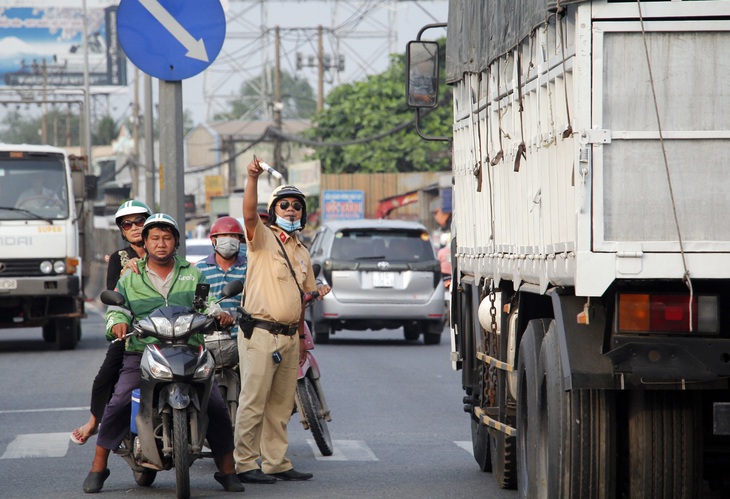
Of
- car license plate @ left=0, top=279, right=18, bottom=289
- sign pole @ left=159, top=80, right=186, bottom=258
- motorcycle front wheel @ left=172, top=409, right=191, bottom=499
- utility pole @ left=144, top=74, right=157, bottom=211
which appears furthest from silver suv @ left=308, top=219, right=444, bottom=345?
motorcycle front wheel @ left=172, top=409, right=191, bottom=499

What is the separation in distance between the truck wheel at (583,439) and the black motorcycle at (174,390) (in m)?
2.39

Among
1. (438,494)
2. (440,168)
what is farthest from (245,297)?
(440,168)

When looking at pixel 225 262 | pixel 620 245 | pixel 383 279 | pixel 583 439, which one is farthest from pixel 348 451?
pixel 383 279

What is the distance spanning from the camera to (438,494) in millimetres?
8523

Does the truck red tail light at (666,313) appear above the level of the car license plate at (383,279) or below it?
above

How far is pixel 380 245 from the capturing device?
21.2 m

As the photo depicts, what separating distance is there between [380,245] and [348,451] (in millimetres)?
10877

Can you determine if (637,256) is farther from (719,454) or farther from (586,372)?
(719,454)

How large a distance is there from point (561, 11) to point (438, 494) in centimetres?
349

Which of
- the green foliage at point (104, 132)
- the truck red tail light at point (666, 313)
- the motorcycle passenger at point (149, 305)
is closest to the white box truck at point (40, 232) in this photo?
the motorcycle passenger at point (149, 305)

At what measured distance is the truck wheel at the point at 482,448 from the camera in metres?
9.34

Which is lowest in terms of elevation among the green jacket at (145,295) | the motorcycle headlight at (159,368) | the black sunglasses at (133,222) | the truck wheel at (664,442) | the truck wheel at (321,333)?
the truck wheel at (321,333)

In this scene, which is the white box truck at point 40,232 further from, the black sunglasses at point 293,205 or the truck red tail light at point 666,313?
the truck red tail light at point 666,313

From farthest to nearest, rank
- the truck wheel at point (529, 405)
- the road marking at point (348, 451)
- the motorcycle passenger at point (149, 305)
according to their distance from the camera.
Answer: the road marking at point (348, 451), the motorcycle passenger at point (149, 305), the truck wheel at point (529, 405)
